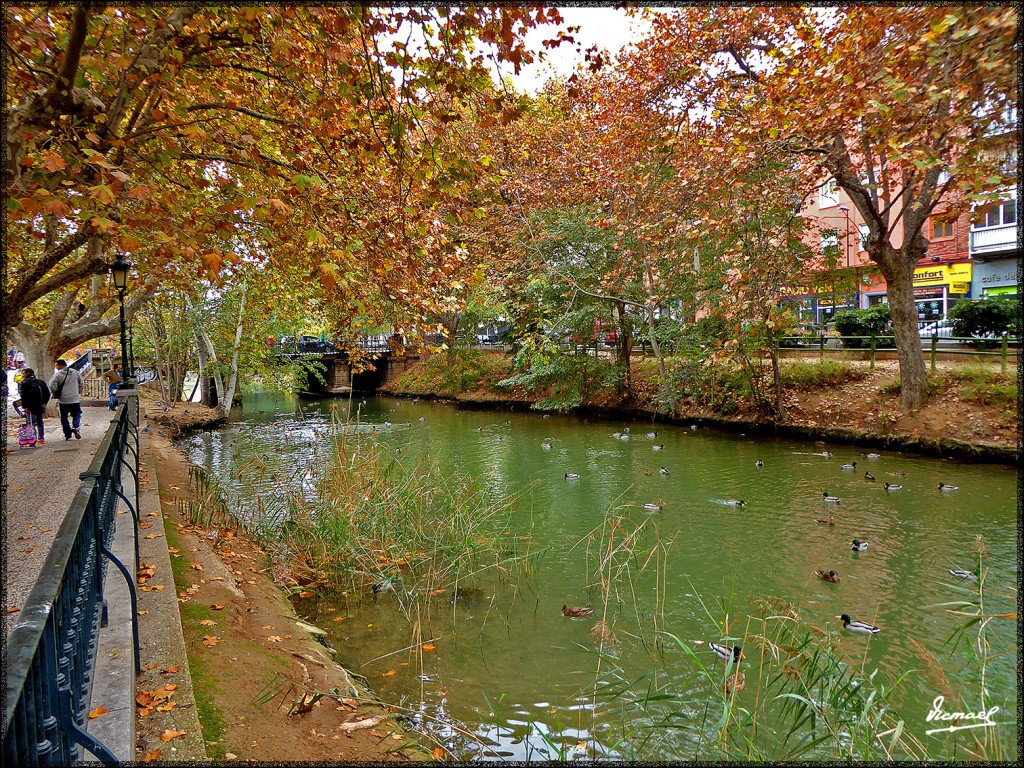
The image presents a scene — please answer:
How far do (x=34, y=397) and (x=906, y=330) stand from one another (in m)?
20.3

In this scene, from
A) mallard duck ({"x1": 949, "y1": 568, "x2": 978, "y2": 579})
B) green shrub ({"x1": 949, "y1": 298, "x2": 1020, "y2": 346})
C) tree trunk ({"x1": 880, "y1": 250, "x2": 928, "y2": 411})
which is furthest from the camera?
green shrub ({"x1": 949, "y1": 298, "x2": 1020, "y2": 346})

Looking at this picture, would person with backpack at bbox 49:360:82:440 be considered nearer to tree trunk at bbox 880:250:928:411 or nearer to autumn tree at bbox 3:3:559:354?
autumn tree at bbox 3:3:559:354

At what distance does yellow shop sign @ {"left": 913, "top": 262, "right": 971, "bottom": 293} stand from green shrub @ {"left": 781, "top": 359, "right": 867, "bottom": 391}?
12.6 metres

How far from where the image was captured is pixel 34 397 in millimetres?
12469

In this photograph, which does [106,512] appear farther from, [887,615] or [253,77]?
[887,615]

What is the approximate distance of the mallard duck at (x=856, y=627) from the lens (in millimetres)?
5453

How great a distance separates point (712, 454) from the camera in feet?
49.5

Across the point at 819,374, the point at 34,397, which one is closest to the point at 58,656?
the point at 34,397

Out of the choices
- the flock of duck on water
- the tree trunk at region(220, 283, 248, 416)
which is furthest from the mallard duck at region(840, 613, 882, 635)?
the tree trunk at region(220, 283, 248, 416)

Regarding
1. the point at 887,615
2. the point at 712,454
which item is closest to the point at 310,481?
the point at 887,615

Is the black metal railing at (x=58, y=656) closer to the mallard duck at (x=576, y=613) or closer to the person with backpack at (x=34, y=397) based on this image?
the mallard duck at (x=576, y=613)

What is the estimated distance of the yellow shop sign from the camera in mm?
27438

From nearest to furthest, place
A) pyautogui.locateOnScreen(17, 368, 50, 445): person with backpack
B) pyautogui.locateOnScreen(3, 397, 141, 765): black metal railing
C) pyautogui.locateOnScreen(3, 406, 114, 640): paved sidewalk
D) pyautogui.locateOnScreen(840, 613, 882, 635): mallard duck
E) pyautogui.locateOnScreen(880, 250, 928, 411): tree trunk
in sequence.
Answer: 1. pyautogui.locateOnScreen(3, 397, 141, 765): black metal railing
2. pyautogui.locateOnScreen(3, 406, 114, 640): paved sidewalk
3. pyautogui.locateOnScreen(840, 613, 882, 635): mallard duck
4. pyautogui.locateOnScreen(17, 368, 50, 445): person with backpack
5. pyautogui.locateOnScreen(880, 250, 928, 411): tree trunk

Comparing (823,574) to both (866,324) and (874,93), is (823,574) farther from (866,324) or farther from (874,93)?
(866,324)
